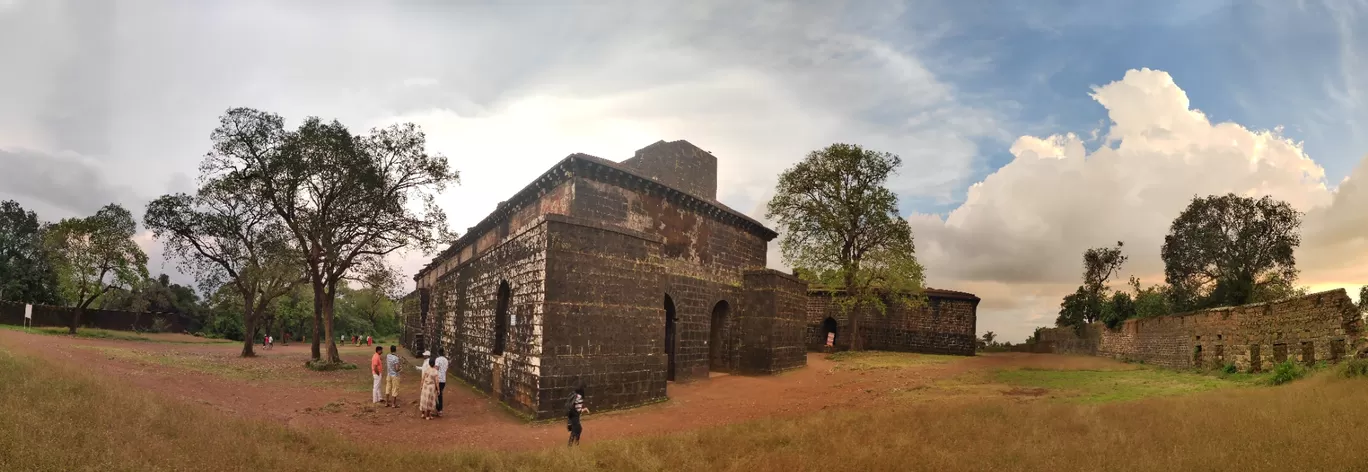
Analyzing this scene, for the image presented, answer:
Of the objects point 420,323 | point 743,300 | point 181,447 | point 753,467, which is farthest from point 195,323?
point 753,467

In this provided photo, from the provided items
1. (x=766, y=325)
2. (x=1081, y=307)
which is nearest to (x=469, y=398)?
(x=766, y=325)

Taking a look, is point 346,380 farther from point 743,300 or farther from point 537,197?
point 743,300

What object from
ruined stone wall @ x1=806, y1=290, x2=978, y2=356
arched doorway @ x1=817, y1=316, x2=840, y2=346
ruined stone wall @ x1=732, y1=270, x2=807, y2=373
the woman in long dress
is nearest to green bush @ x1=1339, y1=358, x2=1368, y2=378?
ruined stone wall @ x1=732, y1=270, x2=807, y2=373

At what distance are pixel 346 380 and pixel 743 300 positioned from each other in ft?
47.9

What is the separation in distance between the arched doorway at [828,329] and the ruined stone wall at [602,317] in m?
25.3

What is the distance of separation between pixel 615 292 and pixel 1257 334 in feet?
59.6

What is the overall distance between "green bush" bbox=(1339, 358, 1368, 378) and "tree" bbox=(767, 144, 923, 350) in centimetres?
1933

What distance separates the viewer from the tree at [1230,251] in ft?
118

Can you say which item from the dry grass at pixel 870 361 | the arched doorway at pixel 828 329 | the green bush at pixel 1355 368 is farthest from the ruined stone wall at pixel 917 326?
the green bush at pixel 1355 368

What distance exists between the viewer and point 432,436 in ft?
40.0

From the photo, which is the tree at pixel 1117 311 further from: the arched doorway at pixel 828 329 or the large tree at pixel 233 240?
the large tree at pixel 233 240

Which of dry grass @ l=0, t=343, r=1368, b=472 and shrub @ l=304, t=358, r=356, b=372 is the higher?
dry grass @ l=0, t=343, r=1368, b=472

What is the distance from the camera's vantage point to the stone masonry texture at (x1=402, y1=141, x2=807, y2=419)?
1370 cm

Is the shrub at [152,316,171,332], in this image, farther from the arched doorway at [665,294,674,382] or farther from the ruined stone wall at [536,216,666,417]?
the ruined stone wall at [536,216,666,417]
